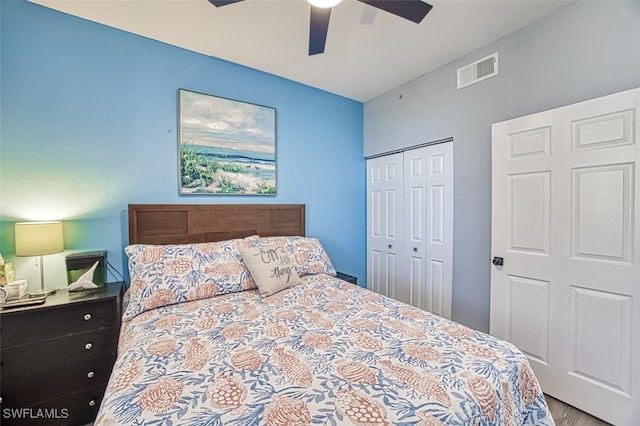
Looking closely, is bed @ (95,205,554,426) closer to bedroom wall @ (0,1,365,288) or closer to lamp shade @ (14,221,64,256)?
bedroom wall @ (0,1,365,288)

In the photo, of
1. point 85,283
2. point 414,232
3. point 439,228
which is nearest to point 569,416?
point 439,228

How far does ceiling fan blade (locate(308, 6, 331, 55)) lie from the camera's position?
4.93 ft

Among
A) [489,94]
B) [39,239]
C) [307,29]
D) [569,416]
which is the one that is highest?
[307,29]

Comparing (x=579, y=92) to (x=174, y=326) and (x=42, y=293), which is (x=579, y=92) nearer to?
(x=174, y=326)

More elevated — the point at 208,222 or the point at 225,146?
the point at 225,146

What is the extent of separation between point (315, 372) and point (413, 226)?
2.24 m

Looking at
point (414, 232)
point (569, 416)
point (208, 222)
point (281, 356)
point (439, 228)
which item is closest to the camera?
point (281, 356)

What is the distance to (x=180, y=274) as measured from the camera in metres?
1.80

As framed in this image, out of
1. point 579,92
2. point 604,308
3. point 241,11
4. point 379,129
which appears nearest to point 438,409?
point 604,308

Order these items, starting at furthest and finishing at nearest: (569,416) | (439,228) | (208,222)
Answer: (439,228), (208,222), (569,416)

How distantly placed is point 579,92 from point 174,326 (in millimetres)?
2856

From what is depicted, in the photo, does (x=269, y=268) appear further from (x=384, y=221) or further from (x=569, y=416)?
(x=569, y=416)

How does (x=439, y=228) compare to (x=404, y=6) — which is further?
(x=439, y=228)

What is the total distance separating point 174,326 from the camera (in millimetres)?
1409
